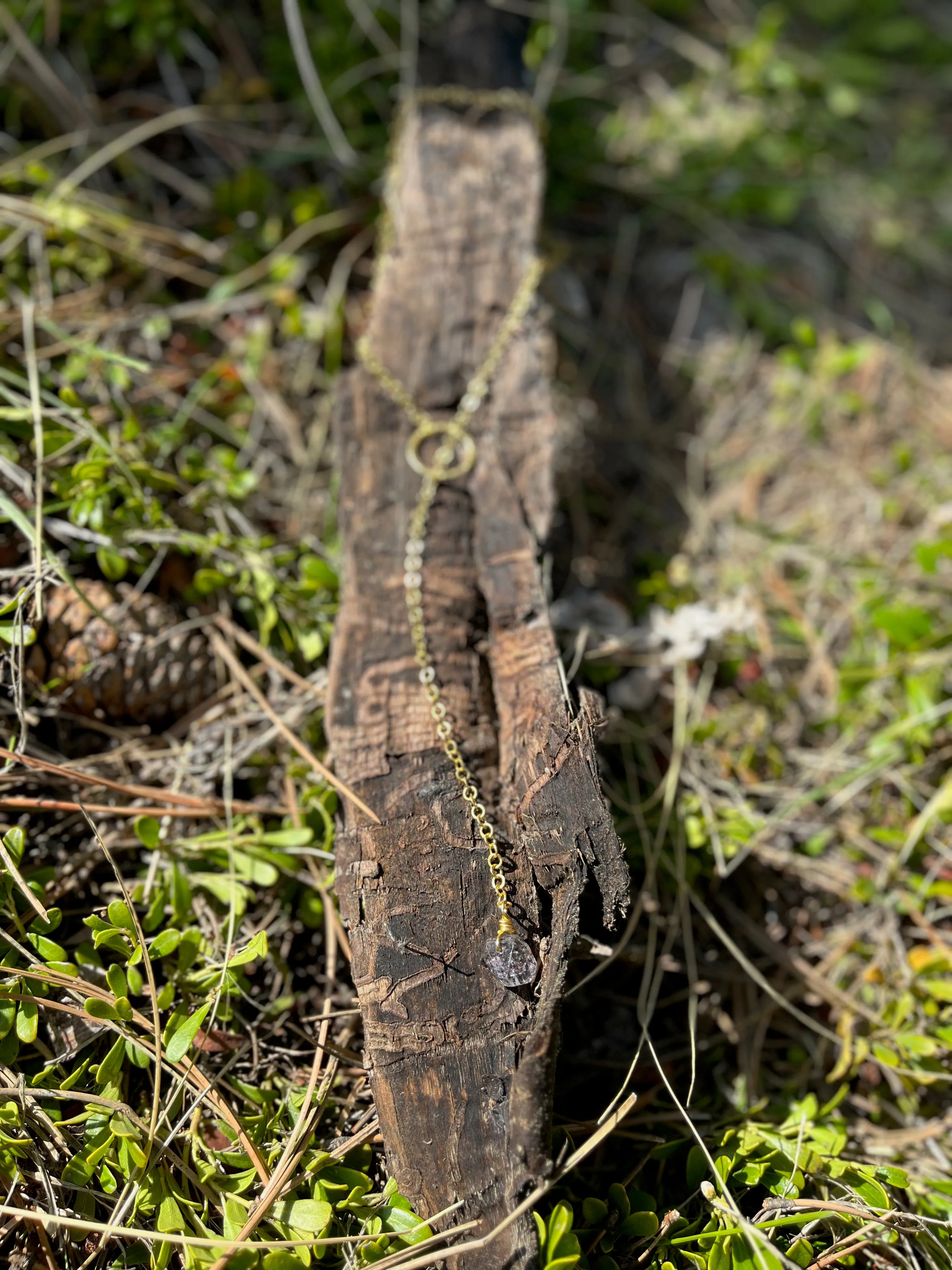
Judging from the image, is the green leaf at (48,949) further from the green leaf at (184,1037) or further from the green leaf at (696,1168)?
the green leaf at (696,1168)

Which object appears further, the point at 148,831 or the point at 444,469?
the point at 444,469

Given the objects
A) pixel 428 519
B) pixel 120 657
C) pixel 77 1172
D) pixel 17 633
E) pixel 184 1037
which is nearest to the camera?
pixel 77 1172

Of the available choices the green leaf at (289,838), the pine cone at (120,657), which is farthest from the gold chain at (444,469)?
the pine cone at (120,657)

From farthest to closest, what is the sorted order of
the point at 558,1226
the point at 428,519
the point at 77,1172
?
1. the point at 428,519
2. the point at 77,1172
3. the point at 558,1226

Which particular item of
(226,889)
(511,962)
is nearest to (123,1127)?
(226,889)

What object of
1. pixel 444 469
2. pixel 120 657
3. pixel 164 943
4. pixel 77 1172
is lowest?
pixel 77 1172

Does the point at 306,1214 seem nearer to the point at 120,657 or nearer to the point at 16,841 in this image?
the point at 16,841
